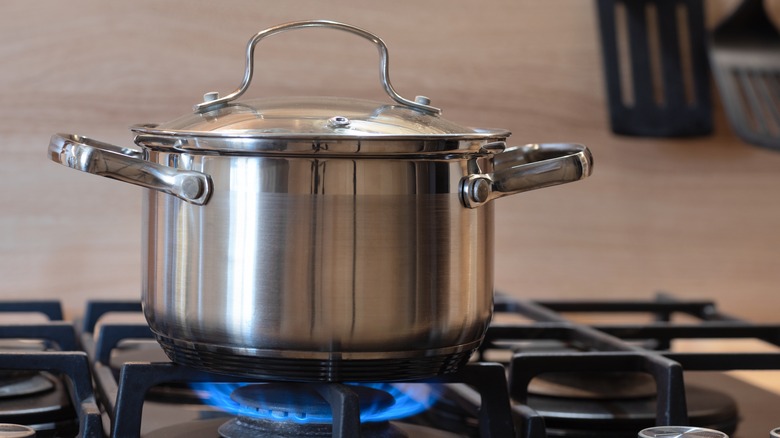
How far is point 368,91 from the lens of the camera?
112cm

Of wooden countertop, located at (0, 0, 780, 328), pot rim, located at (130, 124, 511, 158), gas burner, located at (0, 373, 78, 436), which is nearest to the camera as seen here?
pot rim, located at (130, 124, 511, 158)

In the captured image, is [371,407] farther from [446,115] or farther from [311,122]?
[446,115]

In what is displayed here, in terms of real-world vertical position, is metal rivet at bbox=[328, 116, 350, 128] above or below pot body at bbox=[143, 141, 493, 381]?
above

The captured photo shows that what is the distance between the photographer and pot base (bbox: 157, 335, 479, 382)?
0.57 m

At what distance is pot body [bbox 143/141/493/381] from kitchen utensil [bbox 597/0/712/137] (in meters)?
0.60

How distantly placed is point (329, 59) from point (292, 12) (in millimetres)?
66

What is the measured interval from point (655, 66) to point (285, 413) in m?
0.71

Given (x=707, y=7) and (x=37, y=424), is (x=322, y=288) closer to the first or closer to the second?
(x=37, y=424)

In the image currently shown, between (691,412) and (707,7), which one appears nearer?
(691,412)

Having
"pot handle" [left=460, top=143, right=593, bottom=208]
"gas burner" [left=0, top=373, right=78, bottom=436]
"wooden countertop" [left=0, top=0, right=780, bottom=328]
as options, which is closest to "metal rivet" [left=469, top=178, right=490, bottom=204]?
"pot handle" [left=460, top=143, right=593, bottom=208]

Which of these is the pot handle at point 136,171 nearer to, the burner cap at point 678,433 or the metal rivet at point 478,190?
the metal rivet at point 478,190

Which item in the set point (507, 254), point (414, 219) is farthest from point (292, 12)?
point (414, 219)

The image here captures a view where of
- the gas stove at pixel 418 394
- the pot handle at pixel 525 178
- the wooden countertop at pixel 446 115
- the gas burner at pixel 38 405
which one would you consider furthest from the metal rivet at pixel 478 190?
the wooden countertop at pixel 446 115

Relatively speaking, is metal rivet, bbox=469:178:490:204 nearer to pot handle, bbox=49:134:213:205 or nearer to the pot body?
the pot body
